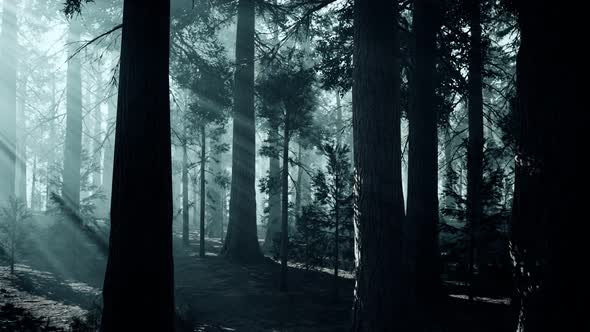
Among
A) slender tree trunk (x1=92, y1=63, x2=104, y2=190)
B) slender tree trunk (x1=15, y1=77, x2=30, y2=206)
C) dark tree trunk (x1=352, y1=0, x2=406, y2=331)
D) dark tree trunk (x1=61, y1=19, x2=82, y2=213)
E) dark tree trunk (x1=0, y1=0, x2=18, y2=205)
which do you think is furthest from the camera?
slender tree trunk (x1=15, y1=77, x2=30, y2=206)

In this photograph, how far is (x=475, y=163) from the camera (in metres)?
9.46

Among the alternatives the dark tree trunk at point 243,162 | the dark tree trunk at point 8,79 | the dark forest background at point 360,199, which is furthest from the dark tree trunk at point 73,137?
the dark tree trunk at point 243,162

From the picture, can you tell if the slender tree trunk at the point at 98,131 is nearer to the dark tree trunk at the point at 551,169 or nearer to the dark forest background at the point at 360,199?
the dark forest background at the point at 360,199

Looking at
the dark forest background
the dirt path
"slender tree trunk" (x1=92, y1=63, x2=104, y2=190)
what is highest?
"slender tree trunk" (x1=92, y1=63, x2=104, y2=190)

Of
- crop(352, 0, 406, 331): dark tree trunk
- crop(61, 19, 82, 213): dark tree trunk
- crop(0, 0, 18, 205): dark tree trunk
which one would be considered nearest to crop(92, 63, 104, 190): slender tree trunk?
crop(61, 19, 82, 213): dark tree trunk

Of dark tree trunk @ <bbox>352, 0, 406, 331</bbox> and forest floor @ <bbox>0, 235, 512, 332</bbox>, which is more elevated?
dark tree trunk @ <bbox>352, 0, 406, 331</bbox>

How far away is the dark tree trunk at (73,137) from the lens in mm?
17188

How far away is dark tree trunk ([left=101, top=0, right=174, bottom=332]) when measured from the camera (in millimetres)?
4734

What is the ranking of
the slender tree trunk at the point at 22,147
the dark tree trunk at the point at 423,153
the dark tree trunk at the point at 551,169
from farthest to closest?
the slender tree trunk at the point at 22,147, the dark tree trunk at the point at 423,153, the dark tree trunk at the point at 551,169

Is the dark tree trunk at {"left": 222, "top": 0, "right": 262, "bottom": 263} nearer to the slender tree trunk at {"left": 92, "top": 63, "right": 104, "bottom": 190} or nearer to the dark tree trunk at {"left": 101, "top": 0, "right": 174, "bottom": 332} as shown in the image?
the slender tree trunk at {"left": 92, "top": 63, "right": 104, "bottom": 190}

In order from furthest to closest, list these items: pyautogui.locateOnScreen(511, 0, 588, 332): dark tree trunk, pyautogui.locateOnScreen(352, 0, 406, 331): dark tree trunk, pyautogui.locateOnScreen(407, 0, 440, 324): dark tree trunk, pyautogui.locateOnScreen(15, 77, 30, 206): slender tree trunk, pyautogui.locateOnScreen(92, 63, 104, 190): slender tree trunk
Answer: pyautogui.locateOnScreen(15, 77, 30, 206): slender tree trunk → pyautogui.locateOnScreen(92, 63, 104, 190): slender tree trunk → pyautogui.locateOnScreen(407, 0, 440, 324): dark tree trunk → pyautogui.locateOnScreen(352, 0, 406, 331): dark tree trunk → pyautogui.locateOnScreen(511, 0, 588, 332): dark tree trunk

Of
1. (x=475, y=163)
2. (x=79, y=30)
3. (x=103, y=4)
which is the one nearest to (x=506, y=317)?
(x=475, y=163)

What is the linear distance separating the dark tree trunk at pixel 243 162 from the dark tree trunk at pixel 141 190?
962 centimetres

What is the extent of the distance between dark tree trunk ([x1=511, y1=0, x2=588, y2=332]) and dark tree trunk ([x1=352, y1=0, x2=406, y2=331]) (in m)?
2.12
